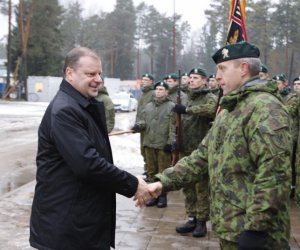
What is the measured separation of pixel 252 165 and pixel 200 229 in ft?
10.8

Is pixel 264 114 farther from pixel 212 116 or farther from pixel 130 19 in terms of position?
pixel 130 19

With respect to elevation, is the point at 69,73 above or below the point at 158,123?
above

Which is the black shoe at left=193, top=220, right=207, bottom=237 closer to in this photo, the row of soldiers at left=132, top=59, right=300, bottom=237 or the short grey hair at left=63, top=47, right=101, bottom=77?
the row of soldiers at left=132, top=59, right=300, bottom=237

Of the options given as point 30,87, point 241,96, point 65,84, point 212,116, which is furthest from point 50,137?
point 30,87

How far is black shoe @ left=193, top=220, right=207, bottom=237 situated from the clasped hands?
2.54m

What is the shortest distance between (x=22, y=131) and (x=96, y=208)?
54.8 ft

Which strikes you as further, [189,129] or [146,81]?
[146,81]

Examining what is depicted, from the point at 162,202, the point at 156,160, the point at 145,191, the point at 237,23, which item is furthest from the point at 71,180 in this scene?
the point at 156,160

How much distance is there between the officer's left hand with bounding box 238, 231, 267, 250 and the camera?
2666mm

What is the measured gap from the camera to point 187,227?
6113 millimetres

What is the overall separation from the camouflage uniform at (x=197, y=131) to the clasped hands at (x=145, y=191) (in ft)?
7.92

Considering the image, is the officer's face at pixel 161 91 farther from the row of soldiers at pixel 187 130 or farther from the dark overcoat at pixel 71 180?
the dark overcoat at pixel 71 180

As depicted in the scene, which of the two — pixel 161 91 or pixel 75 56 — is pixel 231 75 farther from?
pixel 161 91

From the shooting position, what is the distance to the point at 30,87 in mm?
45625
